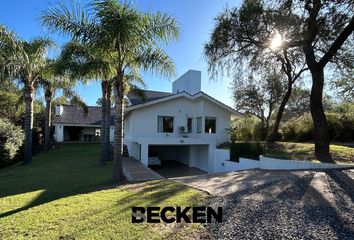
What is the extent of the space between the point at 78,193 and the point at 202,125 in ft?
46.1

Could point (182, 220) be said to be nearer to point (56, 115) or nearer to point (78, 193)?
point (78, 193)

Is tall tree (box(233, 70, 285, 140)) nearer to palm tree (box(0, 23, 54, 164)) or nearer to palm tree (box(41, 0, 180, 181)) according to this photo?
palm tree (box(41, 0, 180, 181))

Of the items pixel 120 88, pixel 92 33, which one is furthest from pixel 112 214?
pixel 92 33

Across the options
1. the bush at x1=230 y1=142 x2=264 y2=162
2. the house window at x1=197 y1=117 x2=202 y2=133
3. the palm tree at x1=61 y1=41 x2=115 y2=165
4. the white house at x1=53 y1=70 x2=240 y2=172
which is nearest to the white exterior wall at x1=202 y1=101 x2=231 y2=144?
the white house at x1=53 y1=70 x2=240 y2=172

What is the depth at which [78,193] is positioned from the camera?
830cm

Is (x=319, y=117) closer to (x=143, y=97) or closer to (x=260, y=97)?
(x=143, y=97)

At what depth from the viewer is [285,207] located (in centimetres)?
612

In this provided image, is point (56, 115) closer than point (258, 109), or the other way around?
point (258, 109)

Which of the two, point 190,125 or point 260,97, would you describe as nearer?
point 190,125

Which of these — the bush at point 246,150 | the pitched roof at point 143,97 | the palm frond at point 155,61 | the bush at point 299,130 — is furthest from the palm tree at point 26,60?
the bush at point 299,130

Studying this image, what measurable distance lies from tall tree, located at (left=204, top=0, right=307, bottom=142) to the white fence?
587 centimetres

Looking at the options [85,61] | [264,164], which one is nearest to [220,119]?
[264,164]

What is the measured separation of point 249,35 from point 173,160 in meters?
13.8

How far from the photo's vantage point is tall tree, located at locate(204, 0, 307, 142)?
13109 millimetres
